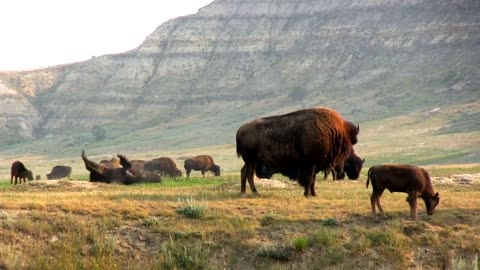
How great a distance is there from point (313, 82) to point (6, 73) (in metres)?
81.6

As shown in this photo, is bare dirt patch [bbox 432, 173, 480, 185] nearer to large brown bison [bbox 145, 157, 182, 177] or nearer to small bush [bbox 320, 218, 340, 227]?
small bush [bbox 320, 218, 340, 227]

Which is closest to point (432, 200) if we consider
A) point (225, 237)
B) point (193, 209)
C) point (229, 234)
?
point (229, 234)

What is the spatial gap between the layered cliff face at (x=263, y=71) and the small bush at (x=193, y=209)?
308 ft

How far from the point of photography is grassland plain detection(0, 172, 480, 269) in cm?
1496

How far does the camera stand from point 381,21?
482ft

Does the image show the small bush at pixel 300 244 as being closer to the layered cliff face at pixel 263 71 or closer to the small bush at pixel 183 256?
the small bush at pixel 183 256

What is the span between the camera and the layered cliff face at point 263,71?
126 metres

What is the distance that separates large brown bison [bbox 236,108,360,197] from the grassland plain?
2365 mm

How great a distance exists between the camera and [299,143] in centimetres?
1953

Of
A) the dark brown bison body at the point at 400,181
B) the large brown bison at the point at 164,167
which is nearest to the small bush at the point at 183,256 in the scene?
the dark brown bison body at the point at 400,181

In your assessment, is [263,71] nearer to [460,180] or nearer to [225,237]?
[460,180]

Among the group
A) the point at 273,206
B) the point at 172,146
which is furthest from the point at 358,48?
the point at 273,206

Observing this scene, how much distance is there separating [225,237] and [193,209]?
4.24 ft

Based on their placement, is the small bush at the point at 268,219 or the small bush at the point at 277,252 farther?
the small bush at the point at 268,219
